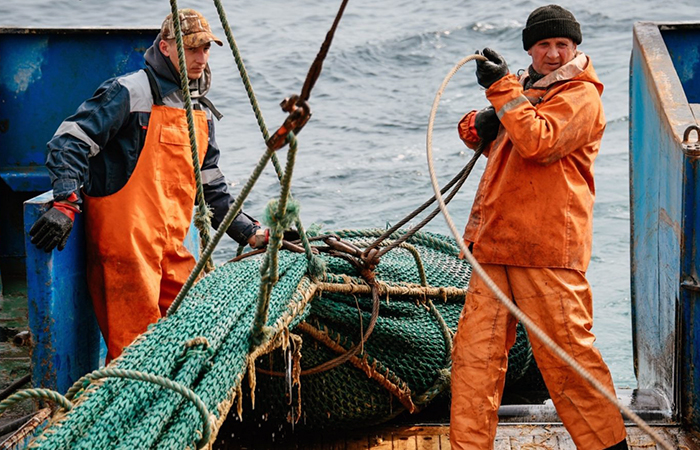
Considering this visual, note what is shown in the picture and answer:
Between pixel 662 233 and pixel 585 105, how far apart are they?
128cm

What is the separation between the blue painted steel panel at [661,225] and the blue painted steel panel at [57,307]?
2632 millimetres

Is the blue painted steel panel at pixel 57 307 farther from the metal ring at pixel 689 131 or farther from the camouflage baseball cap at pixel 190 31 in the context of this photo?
the metal ring at pixel 689 131

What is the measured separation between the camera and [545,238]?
334cm

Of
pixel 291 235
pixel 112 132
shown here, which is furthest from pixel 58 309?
Result: pixel 291 235

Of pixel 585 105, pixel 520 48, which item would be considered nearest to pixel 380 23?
pixel 520 48

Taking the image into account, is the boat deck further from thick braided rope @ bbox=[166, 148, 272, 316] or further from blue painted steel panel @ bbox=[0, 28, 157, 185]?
blue painted steel panel @ bbox=[0, 28, 157, 185]

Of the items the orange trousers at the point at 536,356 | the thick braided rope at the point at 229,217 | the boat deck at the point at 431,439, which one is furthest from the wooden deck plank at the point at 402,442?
the thick braided rope at the point at 229,217

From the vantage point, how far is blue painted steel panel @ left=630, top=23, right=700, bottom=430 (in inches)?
151

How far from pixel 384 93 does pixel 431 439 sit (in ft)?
39.1

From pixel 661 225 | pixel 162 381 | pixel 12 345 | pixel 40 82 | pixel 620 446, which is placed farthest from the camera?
pixel 40 82

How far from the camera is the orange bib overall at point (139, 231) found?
399cm

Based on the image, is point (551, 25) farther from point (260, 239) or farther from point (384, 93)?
point (384, 93)

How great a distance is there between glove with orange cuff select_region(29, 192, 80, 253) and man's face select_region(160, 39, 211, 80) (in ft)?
2.84

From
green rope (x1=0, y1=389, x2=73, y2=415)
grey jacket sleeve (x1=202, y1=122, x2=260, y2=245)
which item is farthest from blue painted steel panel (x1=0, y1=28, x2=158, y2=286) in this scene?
green rope (x1=0, y1=389, x2=73, y2=415)
